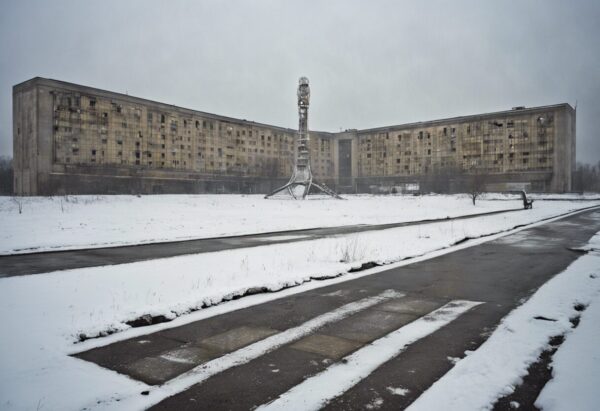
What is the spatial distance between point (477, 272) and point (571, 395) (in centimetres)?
588

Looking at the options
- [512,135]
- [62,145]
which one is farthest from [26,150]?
[512,135]

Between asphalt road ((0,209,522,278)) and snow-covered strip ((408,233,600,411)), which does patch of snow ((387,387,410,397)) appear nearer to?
snow-covered strip ((408,233,600,411))

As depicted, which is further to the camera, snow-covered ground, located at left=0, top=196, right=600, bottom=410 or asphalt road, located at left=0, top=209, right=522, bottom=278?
asphalt road, located at left=0, top=209, right=522, bottom=278

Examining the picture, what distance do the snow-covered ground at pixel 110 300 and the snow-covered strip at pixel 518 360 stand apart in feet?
5.59

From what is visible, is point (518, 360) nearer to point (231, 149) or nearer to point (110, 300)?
point (110, 300)

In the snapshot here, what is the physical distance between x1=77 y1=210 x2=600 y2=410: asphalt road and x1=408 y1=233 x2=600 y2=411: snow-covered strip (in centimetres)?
16

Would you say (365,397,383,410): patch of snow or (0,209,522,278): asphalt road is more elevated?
(365,397,383,410): patch of snow

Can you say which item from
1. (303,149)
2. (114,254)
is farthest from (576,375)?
(303,149)

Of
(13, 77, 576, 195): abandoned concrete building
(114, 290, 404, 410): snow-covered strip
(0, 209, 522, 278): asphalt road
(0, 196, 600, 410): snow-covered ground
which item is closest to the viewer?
(114, 290, 404, 410): snow-covered strip

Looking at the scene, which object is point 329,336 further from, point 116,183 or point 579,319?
point 116,183

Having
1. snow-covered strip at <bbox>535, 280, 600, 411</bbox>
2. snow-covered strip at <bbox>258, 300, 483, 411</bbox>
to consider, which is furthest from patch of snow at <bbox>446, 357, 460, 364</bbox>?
snow-covered strip at <bbox>535, 280, 600, 411</bbox>

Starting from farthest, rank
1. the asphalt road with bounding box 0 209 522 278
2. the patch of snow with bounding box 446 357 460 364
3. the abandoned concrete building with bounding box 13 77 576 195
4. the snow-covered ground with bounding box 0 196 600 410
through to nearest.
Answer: the abandoned concrete building with bounding box 13 77 576 195 < the asphalt road with bounding box 0 209 522 278 < the patch of snow with bounding box 446 357 460 364 < the snow-covered ground with bounding box 0 196 600 410

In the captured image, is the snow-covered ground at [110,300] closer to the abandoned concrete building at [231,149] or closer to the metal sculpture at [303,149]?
the metal sculpture at [303,149]

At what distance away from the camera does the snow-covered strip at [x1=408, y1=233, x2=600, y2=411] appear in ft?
10.9
